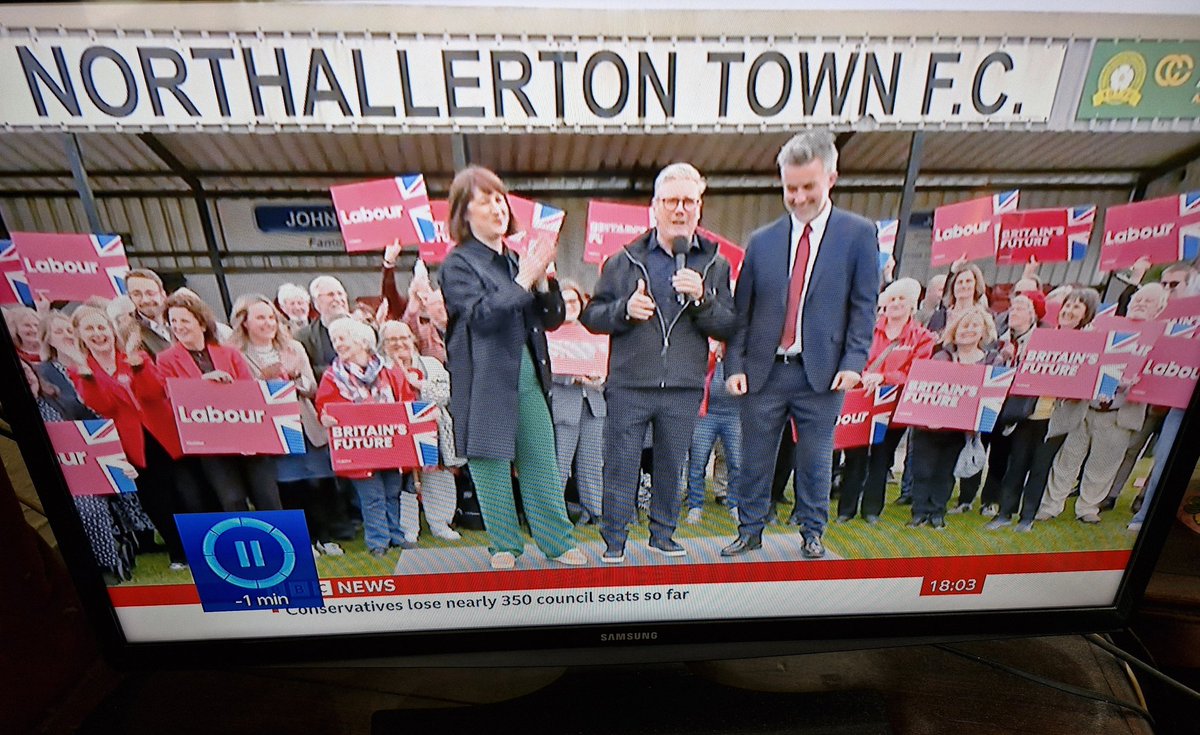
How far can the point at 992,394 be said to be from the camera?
24.9 inches

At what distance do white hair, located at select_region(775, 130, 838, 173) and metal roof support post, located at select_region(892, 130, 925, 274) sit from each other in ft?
0.22

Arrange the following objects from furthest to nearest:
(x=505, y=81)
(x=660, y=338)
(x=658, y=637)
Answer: (x=658, y=637)
(x=660, y=338)
(x=505, y=81)

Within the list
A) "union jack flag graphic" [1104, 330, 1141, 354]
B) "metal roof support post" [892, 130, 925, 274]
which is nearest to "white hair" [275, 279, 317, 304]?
"metal roof support post" [892, 130, 925, 274]

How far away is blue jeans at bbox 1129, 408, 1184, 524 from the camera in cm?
63

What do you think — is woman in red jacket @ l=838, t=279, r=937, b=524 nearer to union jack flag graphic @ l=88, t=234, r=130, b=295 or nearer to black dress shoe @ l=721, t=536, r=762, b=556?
black dress shoe @ l=721, t=536, r=762, b=556

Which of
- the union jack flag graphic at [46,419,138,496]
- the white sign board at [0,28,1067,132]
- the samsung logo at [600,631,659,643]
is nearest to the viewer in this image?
the white sign board at [0,28,1067,132]

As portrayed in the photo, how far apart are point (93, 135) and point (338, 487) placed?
0.38m

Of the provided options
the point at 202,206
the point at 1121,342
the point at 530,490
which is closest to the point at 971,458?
the point at 1121,342

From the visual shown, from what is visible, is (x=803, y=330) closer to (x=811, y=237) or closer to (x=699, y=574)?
(x=811, y=237)

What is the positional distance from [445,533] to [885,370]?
0.51 metres

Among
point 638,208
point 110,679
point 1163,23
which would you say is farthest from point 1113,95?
point 110,679

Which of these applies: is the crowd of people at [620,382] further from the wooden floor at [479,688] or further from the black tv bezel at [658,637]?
the wooden floor at [479,688]

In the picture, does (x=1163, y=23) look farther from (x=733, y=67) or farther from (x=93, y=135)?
(x=93, y=135)

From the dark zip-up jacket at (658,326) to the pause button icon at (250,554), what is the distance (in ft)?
1.39
